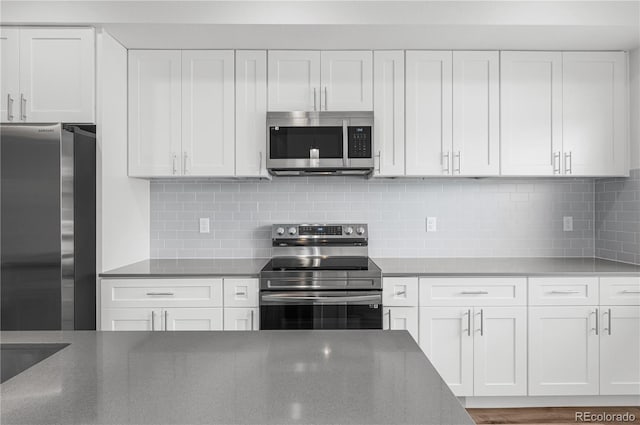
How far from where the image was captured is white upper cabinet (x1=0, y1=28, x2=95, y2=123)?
260 centimetres

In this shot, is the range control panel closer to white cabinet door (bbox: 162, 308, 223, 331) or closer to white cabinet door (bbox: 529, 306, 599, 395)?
white cabinet door (bbox: 162, 308, 223, 331)

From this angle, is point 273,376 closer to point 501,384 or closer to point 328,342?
point 328,342

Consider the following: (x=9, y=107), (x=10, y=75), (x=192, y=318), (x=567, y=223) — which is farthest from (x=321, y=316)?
(x=10, y=75)

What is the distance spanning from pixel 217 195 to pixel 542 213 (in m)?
2.31

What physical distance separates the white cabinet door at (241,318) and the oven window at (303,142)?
95cm

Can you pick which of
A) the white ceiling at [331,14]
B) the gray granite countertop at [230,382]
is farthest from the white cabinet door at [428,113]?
the gray granite countertop at [230,382]

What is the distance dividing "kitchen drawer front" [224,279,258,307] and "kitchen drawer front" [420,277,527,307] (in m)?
0.96

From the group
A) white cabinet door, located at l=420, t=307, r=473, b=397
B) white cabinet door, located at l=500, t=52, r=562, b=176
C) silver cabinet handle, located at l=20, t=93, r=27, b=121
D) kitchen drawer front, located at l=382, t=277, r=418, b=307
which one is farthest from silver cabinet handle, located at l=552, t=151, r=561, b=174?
silver cabinet handle, located at l=20, t=93, r=27, b=121

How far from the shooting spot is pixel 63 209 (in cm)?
238

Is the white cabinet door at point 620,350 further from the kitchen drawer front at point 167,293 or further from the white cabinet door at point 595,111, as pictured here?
the kitchen drawer front at point 167,293

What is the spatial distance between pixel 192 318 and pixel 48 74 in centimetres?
158

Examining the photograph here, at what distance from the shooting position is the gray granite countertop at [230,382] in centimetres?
83

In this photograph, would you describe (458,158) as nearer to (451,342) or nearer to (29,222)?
(451,342)

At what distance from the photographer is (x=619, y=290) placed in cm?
268
